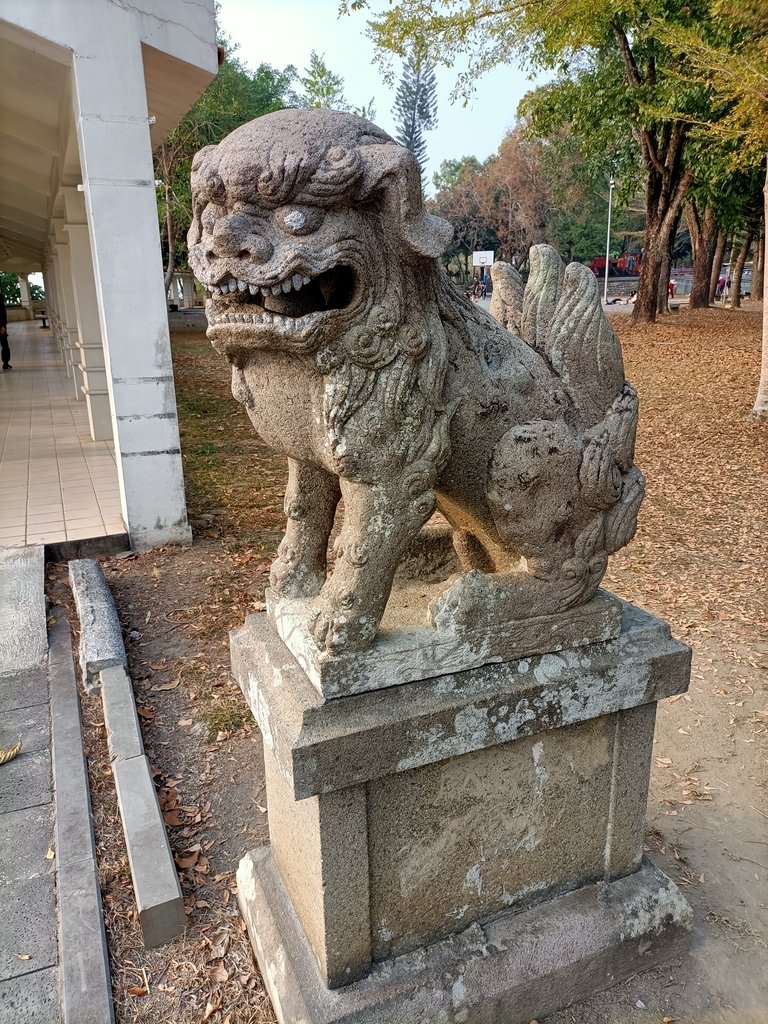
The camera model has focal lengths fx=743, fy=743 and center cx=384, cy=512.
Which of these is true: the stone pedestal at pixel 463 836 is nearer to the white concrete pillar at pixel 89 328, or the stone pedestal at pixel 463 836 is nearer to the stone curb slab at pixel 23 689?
the stone curb slab at pixel 23 689

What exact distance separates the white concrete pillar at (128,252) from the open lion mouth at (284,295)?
12.6 ft

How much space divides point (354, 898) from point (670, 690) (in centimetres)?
109

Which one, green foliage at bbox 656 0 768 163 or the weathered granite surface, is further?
green foliage at bbox 656 0 768 163

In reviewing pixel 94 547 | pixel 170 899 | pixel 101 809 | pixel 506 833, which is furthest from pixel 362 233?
pixel 94 547

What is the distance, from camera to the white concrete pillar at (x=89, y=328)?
9242mm

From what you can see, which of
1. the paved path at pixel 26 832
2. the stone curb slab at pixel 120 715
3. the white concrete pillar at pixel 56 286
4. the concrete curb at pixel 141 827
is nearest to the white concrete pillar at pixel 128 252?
the paved path at pixel 26 832

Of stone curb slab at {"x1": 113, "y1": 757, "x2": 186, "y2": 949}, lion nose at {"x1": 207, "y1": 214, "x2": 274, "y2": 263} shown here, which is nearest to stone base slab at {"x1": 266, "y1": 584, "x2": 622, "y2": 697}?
lion nose at {"x1": 207, "y1": 214, "x2": 274, "y2": 263}

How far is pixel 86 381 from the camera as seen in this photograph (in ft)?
31.8

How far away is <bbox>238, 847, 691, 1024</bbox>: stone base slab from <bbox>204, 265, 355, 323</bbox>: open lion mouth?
70.5 inches

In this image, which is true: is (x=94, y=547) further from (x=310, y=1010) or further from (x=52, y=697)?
(x=310, y=1010)

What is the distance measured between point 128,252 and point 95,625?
260cm

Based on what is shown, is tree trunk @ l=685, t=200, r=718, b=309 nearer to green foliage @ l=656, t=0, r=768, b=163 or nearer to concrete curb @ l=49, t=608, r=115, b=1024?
green foliage @ l=656, t=0, r=768, b=163

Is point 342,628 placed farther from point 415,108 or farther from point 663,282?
point 415,108

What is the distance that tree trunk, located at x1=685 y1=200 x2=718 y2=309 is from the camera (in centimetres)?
2408
